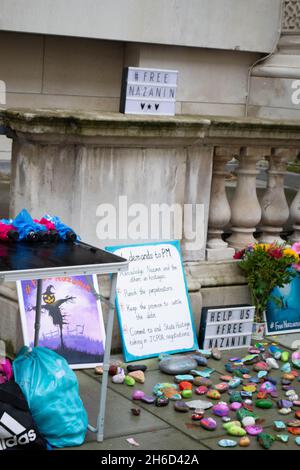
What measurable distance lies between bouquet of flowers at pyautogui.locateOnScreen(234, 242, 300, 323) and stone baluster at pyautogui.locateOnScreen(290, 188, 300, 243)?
1.77ft

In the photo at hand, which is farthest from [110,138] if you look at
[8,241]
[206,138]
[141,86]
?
[8,241]

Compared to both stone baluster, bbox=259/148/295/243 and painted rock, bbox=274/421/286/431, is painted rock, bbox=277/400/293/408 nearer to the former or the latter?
painted rock, bbox=274/421/286/431

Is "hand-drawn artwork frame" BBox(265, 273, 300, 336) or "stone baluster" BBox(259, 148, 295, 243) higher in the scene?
"stone baluster" BBox(259, 148, 295, 243)

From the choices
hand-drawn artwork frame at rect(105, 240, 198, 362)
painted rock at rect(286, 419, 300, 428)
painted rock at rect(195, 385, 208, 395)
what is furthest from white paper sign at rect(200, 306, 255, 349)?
painted rock at rect(286, 419, 300, 428)

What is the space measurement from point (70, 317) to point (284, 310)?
68.7 inches

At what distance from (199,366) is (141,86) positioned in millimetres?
1785

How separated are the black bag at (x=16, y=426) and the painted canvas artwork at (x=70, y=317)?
1.05 m

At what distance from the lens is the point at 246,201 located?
6.50 metres

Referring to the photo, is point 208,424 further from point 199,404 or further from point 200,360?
point 200,360

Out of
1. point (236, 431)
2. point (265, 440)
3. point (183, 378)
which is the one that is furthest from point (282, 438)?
point (183, 378)

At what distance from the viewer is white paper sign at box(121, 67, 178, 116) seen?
5.57 meters

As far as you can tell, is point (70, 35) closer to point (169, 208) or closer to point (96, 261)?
point (169, 208)

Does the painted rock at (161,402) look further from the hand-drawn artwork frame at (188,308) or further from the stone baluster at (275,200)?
the stone baluster at (275,200)

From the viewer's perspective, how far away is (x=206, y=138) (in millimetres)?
6102
